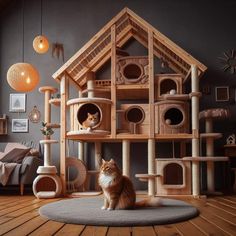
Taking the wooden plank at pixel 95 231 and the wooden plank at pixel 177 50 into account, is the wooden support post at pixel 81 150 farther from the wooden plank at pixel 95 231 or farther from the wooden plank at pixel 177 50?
the wooden plank at pixel 95 231

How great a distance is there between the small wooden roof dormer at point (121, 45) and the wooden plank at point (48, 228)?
9.13 ft

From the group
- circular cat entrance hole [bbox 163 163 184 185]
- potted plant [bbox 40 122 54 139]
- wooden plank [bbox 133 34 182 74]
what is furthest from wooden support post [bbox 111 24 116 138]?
circular cat entrance hole [bbox 163 163 184 185]

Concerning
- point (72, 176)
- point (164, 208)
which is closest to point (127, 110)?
point (72, 176)

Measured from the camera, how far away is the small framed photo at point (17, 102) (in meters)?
6.35

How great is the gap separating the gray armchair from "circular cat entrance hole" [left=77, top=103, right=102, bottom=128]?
0.98 meters

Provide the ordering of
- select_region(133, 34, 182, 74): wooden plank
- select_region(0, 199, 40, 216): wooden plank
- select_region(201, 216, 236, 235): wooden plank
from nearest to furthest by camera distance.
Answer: select_region(201, 216, 236, 235): wooden plank, select_region(0, 199, 40, 216): wooden plank, select_region(133, 34, 182, 74): wooden plank

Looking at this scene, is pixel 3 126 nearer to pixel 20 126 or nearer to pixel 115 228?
pixel 20 126

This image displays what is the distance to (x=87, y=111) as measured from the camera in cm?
549

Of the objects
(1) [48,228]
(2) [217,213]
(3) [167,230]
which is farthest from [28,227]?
(2) [217,213]

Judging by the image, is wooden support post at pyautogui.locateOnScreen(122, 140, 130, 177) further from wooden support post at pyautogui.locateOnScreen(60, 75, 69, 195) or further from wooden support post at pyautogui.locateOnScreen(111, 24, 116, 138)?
wooden support post at pyautogui.locateOnScreen(60, 75, 69, 195)

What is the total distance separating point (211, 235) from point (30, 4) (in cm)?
537

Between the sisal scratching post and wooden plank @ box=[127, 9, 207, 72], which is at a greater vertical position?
wooden plank @ box=[127, 9, 207, 72]

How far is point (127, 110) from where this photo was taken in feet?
17.6

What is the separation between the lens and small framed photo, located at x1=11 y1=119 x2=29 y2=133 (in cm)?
630
